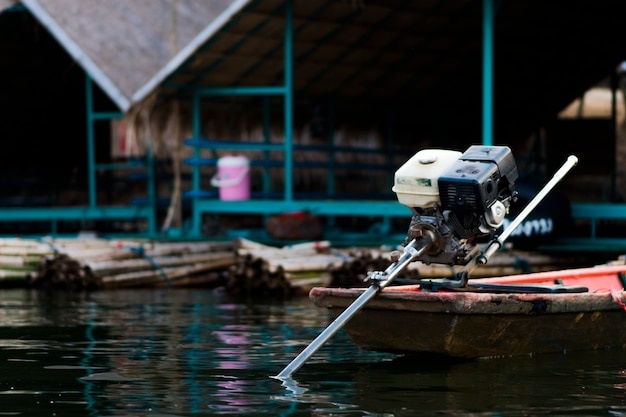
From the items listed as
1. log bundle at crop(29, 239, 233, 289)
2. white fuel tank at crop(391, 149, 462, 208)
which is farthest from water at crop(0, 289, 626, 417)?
log bundle at crop(29, 239, 233, 289)

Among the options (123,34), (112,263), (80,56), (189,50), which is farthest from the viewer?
(123,34)

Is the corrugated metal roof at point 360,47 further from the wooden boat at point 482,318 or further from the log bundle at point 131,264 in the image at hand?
the wooden boat at point 482,318

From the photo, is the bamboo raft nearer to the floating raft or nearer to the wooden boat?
the floating raft

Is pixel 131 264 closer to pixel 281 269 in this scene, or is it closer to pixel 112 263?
pixel 112 263

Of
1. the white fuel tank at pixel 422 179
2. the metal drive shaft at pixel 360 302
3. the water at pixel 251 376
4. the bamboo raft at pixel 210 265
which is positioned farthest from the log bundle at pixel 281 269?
the metal drive shaft at pixel 360 302

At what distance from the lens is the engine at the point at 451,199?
9023 mm

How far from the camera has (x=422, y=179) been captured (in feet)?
30.0

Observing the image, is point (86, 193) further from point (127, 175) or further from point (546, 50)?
point (546, 50)

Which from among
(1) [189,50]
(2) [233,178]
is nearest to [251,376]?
(1) [189,50]

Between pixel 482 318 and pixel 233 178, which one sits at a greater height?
pixel 233 178

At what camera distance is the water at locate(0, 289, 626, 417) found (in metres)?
7.48

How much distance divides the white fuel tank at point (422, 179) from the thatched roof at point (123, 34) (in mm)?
7475

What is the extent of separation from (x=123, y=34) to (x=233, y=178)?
3193mm

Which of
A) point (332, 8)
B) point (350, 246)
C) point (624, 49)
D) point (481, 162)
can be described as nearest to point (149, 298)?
point (350, 246)
